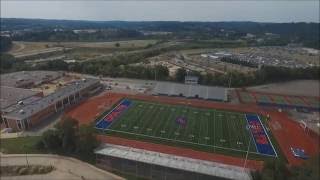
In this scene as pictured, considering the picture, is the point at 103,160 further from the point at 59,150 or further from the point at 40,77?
the point at 40,77

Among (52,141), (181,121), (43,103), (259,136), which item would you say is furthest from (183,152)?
(43,103)

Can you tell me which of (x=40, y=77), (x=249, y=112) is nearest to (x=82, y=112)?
(x=40, y=77)

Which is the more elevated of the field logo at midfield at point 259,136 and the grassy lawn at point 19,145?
the grassy lawn at point 19,145

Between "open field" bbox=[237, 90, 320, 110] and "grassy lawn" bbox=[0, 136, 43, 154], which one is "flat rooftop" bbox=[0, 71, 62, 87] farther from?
"open field" bbox=[237, 90, 320, 110]

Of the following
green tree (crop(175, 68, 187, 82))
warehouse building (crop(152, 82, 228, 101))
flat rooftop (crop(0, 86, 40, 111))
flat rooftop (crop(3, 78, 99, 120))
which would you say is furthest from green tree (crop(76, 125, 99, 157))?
green tree (crop(175, 68, 187, 82))

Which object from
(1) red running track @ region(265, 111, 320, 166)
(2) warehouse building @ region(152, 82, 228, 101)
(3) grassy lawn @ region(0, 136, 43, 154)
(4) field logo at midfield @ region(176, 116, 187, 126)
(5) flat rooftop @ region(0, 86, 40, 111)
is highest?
(5) flat rooftop @ region(0, 86, 40, 111)

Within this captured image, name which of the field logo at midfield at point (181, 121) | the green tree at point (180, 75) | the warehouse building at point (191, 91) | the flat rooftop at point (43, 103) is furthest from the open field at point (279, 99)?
the flat rooftop at point (43, 103)

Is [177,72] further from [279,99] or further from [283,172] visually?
[283,172]

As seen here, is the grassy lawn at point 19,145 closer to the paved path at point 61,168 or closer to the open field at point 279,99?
the paved path at point 61,168
